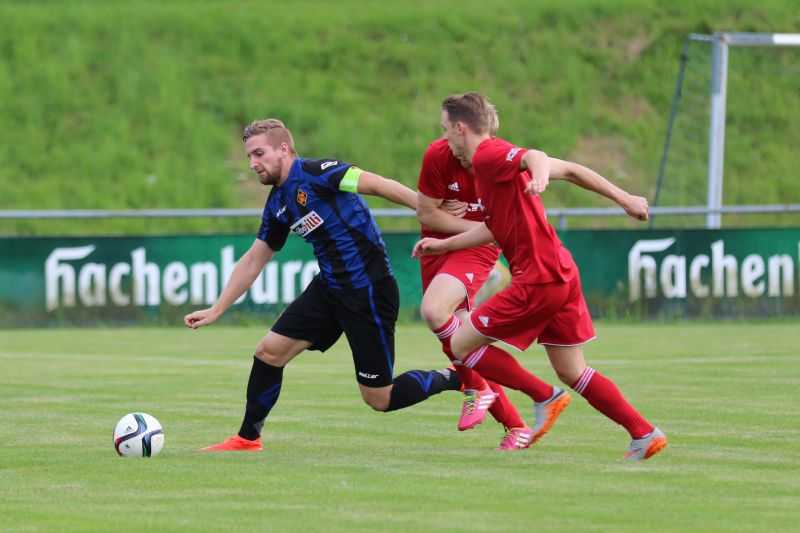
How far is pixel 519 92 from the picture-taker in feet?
124

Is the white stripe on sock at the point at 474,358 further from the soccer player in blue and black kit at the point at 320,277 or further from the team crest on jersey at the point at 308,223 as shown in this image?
the team crest on jersey at the point at 308,223

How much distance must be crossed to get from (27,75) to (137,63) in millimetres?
2505

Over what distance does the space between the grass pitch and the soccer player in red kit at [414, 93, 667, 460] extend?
342mm

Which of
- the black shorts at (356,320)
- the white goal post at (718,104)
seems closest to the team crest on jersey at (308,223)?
the black shorts at (356,320)

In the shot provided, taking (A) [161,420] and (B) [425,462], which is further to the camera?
(A) [161,420]

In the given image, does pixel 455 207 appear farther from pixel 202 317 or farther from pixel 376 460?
pixel 376 460

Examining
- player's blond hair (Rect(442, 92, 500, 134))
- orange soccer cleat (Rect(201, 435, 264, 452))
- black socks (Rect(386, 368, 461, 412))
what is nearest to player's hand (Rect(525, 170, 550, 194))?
player's blond hair (Rect(442, 92, 500, 134))

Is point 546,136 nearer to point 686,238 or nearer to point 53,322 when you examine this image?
point 686,238

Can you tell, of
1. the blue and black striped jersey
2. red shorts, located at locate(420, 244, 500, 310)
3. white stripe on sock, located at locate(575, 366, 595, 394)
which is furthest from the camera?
red shorts, located at locate(420, 244, 500, 310)

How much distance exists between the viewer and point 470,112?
29.5 feet

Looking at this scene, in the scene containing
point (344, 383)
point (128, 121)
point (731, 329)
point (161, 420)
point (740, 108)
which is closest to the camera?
point (161, 420)

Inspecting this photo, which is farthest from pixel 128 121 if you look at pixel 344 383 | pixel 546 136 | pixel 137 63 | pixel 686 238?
pixel 344 383

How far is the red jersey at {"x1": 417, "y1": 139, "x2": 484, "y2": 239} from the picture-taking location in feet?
32.7

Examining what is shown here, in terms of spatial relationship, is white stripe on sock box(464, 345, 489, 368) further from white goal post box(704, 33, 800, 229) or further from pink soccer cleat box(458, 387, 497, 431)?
white goal post box(704, 33, 800, 229)
